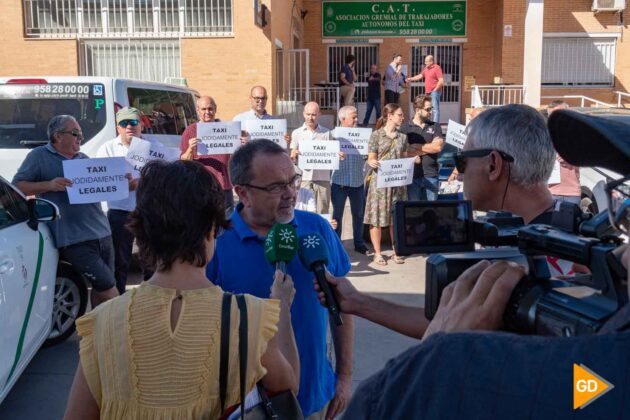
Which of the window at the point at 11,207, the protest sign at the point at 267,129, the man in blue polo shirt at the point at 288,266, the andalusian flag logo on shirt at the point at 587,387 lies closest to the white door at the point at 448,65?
the protest sign at the point at 267,129

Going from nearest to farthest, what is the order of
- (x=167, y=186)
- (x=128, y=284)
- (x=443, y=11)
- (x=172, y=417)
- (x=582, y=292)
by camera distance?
1. (x=582, y=292)
2. (x=172, y=417)
3. (x=167, y=186)
4. (x=128, y=284)
5. (x=443, y=11)

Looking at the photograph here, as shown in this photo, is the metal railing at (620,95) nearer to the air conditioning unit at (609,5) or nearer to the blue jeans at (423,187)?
the air conditioning unit at (609,5)

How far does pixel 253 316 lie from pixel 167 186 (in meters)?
0.46

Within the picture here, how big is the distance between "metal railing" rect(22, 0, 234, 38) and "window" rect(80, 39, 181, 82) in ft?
0.86

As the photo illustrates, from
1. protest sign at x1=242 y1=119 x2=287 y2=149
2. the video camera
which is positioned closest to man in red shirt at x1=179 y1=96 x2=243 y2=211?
protest sign at x1=242 y1=119 x2=287 y2=149

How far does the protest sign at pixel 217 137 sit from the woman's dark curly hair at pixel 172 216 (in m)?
5.23

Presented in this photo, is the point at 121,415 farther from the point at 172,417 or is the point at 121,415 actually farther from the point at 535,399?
the point at 535,399

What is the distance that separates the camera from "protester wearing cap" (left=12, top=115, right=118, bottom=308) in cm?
542

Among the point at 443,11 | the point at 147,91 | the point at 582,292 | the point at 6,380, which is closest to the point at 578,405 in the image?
the point at 582,292

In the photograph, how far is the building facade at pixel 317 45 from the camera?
56.3 ft

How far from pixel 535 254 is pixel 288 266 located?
1.56 meters

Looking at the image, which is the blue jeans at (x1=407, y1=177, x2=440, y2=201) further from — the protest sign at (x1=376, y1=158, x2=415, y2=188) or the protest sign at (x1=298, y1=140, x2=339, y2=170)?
the protest sign at (x1=298, y1=140, x2=339, y2=170)

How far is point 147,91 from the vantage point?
8.33 metres

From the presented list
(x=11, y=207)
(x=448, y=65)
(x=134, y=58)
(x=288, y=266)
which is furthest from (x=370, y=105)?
(x=288, y=266)
